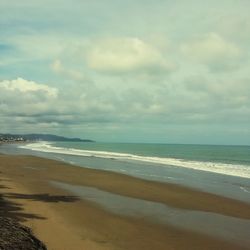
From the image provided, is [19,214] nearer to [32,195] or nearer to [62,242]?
[62,242]

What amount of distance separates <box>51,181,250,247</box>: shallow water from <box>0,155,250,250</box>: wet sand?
1.48 ft

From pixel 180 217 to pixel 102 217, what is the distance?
2698 mm

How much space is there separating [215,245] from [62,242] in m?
3.86

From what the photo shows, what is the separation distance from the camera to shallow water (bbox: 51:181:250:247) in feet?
44.5

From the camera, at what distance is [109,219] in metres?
15.0

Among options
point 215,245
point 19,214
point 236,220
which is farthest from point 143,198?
point 215,245

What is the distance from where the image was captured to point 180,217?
1605 centimetres

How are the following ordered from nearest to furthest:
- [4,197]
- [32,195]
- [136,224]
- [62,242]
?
[62,242] < [136,224] < [4,197] < [32,195]

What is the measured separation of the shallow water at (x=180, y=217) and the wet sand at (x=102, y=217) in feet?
1.48

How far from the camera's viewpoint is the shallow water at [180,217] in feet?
44.5

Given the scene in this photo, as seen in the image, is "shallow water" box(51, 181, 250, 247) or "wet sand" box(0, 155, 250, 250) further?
"shallow water" box(51, 181, 250, 247)

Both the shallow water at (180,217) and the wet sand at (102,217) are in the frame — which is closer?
the wet sand at (102,217)

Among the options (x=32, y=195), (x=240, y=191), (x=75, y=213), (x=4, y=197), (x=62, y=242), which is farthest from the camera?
(x=240, y=191)

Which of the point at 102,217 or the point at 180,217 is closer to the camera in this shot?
the point at 102,217
